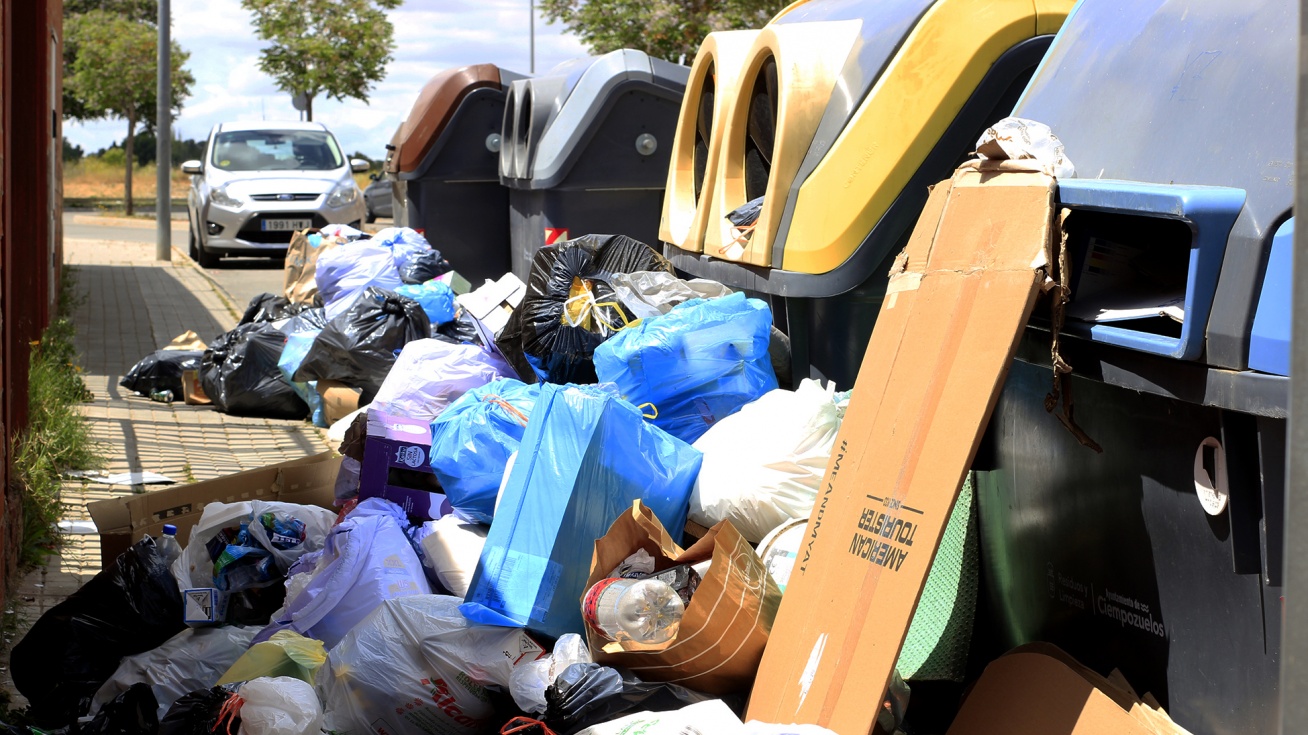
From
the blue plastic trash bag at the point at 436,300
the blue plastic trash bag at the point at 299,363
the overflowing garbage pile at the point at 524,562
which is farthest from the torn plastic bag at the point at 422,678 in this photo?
the blue plastic trash bag at the point at 299,363

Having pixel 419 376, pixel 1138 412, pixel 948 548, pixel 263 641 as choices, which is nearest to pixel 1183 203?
pixel 1138 412

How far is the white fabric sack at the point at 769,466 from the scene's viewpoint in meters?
3.08

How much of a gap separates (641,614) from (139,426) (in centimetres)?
434

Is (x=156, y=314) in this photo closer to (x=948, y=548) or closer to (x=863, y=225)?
(x=863, y=225)

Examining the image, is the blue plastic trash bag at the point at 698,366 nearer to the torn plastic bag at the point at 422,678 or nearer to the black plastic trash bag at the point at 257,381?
the torn plastic bag at the point at 422,678

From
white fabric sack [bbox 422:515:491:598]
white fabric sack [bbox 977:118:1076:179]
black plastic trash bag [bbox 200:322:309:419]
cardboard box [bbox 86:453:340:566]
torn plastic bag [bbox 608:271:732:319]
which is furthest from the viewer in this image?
black plastic trash bag [bbox 200:322:309:419]

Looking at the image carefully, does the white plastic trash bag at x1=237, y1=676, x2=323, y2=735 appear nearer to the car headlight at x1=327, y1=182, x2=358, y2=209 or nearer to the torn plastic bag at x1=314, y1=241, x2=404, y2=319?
the torn plastic bag at x1=314, y1=241, x2=404, y2=319

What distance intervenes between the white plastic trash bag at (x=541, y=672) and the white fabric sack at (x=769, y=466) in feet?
2.00

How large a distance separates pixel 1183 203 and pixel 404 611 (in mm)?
1857

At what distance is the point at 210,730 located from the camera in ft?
8.11

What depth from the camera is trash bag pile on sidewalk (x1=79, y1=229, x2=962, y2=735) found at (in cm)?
254

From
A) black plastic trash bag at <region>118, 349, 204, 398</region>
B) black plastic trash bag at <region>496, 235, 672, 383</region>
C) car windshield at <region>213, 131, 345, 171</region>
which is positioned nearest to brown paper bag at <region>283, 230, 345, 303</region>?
black plastic trash bag at <region>118, 349, 204, 398</region>

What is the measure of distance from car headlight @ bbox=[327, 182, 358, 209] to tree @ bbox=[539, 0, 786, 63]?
421 cm

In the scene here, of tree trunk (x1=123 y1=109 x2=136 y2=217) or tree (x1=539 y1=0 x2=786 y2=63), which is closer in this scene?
tree (x1=539 y1=0 x2=786 y2=63)
